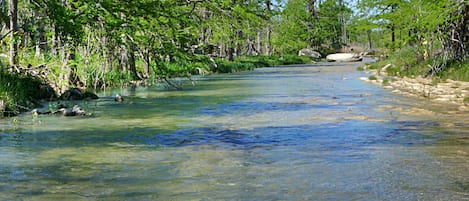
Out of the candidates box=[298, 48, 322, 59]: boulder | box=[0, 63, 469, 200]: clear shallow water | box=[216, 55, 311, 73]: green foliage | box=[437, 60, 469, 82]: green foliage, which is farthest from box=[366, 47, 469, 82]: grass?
box=[298, 48, 322, 59]: boulder

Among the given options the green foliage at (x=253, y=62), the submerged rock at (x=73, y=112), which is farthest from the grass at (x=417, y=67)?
the submerged rock at (x=73, y=112)

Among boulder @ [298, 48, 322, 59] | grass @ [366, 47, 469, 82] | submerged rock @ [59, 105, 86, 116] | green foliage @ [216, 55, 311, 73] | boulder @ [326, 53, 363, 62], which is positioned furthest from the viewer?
boulder @ [298, 48, 322, 59]

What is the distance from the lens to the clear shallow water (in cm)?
733

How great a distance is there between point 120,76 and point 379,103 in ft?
35.2

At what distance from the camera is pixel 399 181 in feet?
25.4

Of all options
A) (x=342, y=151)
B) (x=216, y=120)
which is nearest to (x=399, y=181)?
(x=342, y=151)

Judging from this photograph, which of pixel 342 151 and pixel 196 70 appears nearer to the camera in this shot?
pixel 342 151

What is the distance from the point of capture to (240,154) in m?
9.62

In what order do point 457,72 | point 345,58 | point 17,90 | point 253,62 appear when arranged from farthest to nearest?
1. point 345,58
2. point 253,62
3. point 457,72
4. point 17,90

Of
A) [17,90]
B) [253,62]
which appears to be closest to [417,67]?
[17,90]

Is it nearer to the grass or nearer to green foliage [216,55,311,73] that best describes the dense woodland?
the grass

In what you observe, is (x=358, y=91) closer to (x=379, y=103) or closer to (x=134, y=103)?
(x=379, y=103)

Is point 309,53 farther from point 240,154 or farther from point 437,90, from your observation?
point 240,154

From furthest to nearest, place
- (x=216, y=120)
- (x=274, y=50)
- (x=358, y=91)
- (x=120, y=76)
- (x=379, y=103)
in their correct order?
(x=274, y=50)
(x=120, y=76)
(x=358, y=91)
(x=379, y=103)
(x=216, y=120)
